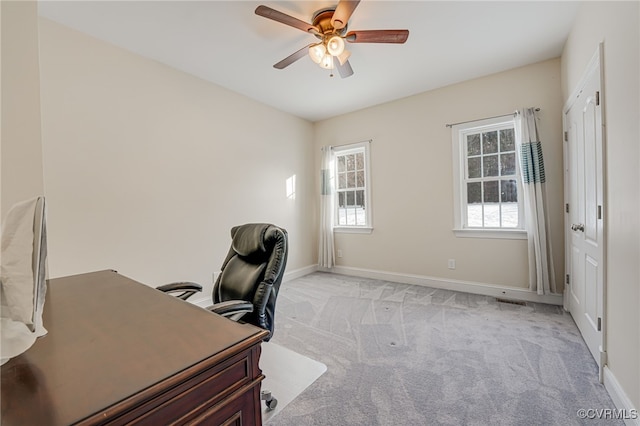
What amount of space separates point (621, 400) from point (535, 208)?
1.99 meters

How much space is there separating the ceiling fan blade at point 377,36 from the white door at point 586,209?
1.29 metres

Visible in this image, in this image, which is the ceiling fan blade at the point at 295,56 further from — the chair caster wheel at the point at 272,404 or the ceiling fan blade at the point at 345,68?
the chair caster wheel at the point at 272,404

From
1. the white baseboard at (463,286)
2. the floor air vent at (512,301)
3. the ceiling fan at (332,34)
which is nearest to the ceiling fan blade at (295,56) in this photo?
the ceiling fan at (332,34)

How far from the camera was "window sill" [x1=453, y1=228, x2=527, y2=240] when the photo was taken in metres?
3.21

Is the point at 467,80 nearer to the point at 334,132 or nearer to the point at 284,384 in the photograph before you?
the point at 334,132

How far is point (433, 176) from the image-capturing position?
12.4 ft

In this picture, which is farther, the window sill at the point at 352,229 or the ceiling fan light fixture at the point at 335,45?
the window sill at the point at 352,229

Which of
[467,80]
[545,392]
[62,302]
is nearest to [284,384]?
[62,302]

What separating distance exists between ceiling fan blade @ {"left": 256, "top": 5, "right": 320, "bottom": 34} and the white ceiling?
189 mm

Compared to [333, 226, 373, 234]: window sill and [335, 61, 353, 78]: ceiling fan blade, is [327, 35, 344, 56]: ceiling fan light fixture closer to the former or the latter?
[335, 61, 353, 78]: ceiling fan blade

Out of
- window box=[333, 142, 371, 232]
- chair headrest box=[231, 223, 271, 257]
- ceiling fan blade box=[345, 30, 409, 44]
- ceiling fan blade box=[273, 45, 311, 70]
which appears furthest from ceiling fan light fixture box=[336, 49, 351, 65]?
window box=[333, 142, 371, 232]

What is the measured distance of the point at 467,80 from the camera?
3.49 meters

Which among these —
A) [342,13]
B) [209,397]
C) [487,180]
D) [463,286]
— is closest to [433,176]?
[487,180]

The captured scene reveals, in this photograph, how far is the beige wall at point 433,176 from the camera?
10.00ft
